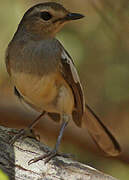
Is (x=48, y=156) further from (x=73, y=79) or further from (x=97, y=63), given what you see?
(x=97, y=63)

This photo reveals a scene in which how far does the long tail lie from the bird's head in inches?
42.8

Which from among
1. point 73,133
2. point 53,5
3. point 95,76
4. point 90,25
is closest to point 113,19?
point 90,25

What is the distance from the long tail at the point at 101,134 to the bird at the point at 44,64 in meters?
0.50

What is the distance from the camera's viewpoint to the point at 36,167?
392cm

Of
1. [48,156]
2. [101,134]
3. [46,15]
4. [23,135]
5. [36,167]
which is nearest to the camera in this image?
[36,167]

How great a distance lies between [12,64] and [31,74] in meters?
0.20

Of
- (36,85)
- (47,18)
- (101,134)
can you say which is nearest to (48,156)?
(36,85)

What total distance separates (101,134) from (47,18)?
58.7 inches

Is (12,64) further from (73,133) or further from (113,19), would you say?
(113,19)

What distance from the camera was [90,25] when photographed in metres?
6.45

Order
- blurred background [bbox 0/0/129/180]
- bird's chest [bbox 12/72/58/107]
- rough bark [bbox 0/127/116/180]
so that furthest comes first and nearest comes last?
blurred background [bbox 0/0/129/180]
bird's chest [bbox 12/72/58/107]
rough bark [bbox 0/127/116/180]

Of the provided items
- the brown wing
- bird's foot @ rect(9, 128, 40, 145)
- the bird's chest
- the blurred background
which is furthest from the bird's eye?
the blurred background

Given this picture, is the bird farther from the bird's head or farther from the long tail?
the long tail

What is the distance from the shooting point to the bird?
4121 millimetres
